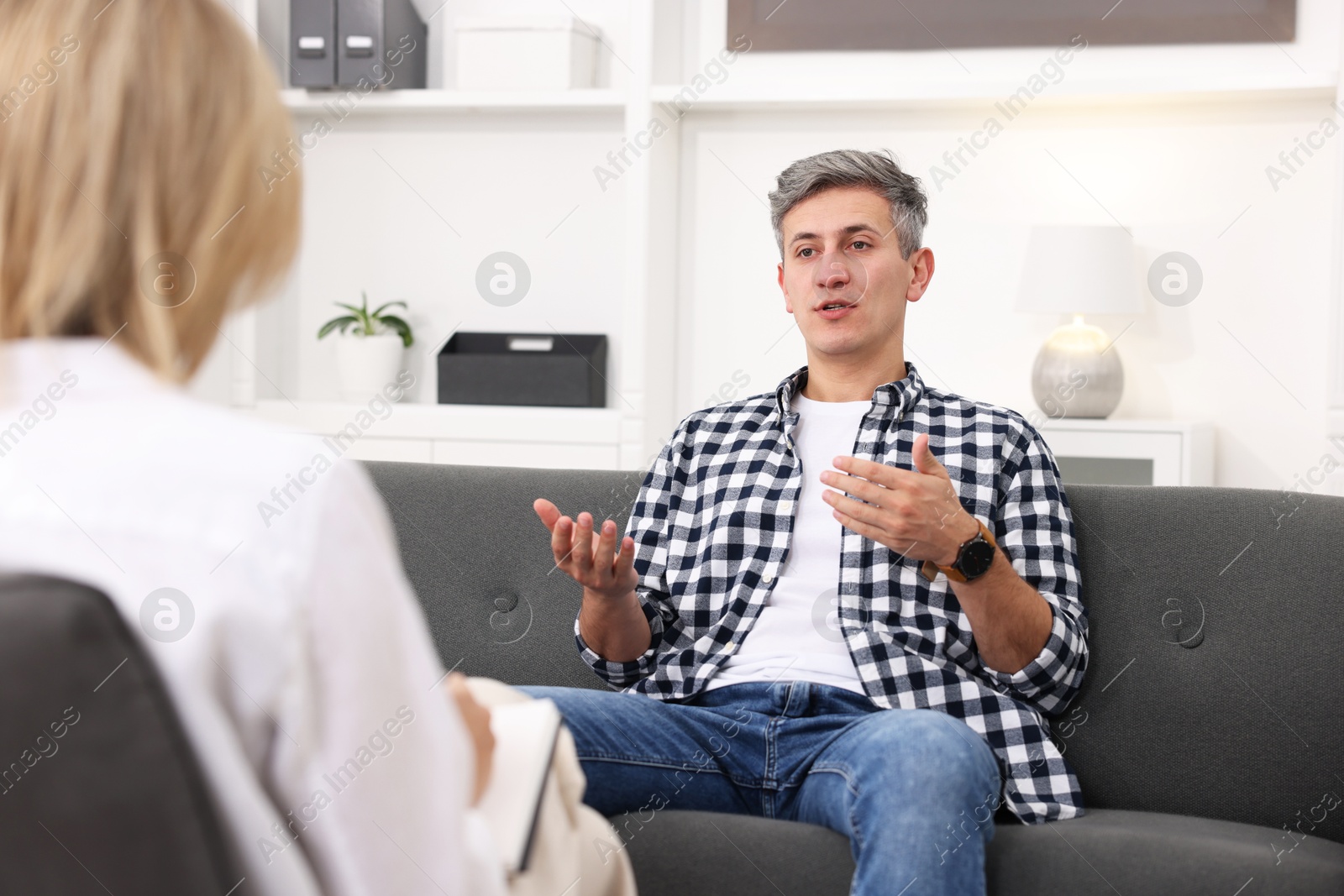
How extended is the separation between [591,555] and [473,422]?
164 centimetres

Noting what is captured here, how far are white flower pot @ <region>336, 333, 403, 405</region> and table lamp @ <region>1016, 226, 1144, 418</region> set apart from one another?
1.72 m

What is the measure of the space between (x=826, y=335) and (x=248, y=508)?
132cm

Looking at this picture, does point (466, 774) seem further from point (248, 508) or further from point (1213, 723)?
point (1213, 723)

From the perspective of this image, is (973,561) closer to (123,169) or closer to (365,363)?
(123,169)

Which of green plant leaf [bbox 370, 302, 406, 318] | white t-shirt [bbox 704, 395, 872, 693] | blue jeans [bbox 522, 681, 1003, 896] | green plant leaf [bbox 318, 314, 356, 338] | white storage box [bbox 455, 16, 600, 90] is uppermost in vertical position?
white storage box [bbox 455, 16, 600, 90]

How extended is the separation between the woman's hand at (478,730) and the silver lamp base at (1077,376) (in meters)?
2.39

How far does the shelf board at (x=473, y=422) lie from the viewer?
304cm

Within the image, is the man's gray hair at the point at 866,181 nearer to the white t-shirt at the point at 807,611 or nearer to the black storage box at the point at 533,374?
the white t-shirt at the point at 807,611

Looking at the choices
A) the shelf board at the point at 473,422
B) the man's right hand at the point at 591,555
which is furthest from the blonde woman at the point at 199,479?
the shelf board at the point at 473,422

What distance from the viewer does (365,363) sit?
11.0ft

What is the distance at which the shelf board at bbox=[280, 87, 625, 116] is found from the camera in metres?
3.13

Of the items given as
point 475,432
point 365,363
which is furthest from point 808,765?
point 365,363

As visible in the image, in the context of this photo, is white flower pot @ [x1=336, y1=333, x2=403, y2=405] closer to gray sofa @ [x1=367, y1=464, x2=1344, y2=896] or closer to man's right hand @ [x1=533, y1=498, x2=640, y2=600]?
gray sofa @ [x1=367, y1=464, x2=1344, y2=896]

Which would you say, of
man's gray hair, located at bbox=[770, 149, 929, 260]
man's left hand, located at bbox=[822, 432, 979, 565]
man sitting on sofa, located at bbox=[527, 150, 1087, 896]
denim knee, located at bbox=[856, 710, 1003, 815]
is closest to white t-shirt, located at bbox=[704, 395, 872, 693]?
man sitting on sofa, located at bbox=[527, 150, 1087, 896]
